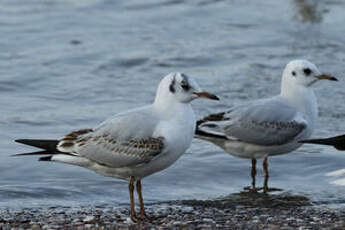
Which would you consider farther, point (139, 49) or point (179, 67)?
point (139, 49)

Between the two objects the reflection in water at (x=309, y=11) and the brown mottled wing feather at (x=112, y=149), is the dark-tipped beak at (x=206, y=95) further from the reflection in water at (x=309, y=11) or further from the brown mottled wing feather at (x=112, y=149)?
the reflection in water at (x=309, y=11)

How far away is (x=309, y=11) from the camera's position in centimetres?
1730

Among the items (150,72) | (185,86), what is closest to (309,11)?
(150,72)

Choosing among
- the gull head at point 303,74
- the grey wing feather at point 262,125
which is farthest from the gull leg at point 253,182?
the gull head at point 303,74

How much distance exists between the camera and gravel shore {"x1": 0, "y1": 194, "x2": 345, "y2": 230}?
623cm

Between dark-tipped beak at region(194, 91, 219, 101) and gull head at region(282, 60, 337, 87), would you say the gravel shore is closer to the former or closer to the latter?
dark-tipped beak at region(194, 91, 219, 101)

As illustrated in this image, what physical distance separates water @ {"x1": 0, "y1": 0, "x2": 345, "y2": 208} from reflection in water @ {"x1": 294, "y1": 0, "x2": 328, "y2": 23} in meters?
0.04

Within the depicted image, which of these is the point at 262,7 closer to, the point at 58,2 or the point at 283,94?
the point at 58,2

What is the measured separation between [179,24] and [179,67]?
9.25 ft

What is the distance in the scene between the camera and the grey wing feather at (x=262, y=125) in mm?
7824

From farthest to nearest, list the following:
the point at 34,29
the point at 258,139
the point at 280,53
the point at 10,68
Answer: the point at 34,29 → the point at 280,53 → the point at 10,68 → the point at 258,139

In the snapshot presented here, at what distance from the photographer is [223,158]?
350 inches

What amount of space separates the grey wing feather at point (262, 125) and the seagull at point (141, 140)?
1.37m

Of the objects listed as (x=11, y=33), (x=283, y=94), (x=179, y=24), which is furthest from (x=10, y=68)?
(x=283, y=94)
